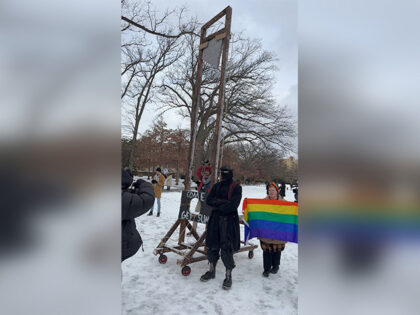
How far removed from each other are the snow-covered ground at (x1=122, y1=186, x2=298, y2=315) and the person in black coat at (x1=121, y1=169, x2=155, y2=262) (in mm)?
952

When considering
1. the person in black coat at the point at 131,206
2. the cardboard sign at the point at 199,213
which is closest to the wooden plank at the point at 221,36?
the cardboard sign at the point at 199,213

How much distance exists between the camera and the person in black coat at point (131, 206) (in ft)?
7.52

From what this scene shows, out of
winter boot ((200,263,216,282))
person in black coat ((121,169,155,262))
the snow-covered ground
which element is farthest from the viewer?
winter boot ((200,263,216,282))

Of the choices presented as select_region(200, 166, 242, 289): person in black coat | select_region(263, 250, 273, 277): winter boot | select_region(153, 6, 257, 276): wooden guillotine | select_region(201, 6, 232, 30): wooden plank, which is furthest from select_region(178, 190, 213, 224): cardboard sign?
select_region(201, 6, 232, 30): wooden plank

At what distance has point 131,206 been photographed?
2318mm

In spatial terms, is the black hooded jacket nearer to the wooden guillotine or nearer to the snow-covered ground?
the wooden guillotine

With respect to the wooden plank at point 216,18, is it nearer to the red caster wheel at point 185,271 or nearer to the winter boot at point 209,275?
the winter boot at point 209,275

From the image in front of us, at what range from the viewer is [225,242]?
357 centimetres

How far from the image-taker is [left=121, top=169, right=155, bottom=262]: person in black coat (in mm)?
2293

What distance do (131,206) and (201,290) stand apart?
70.2 inches

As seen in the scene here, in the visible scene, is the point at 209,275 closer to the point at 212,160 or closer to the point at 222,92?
the point at 212,160
